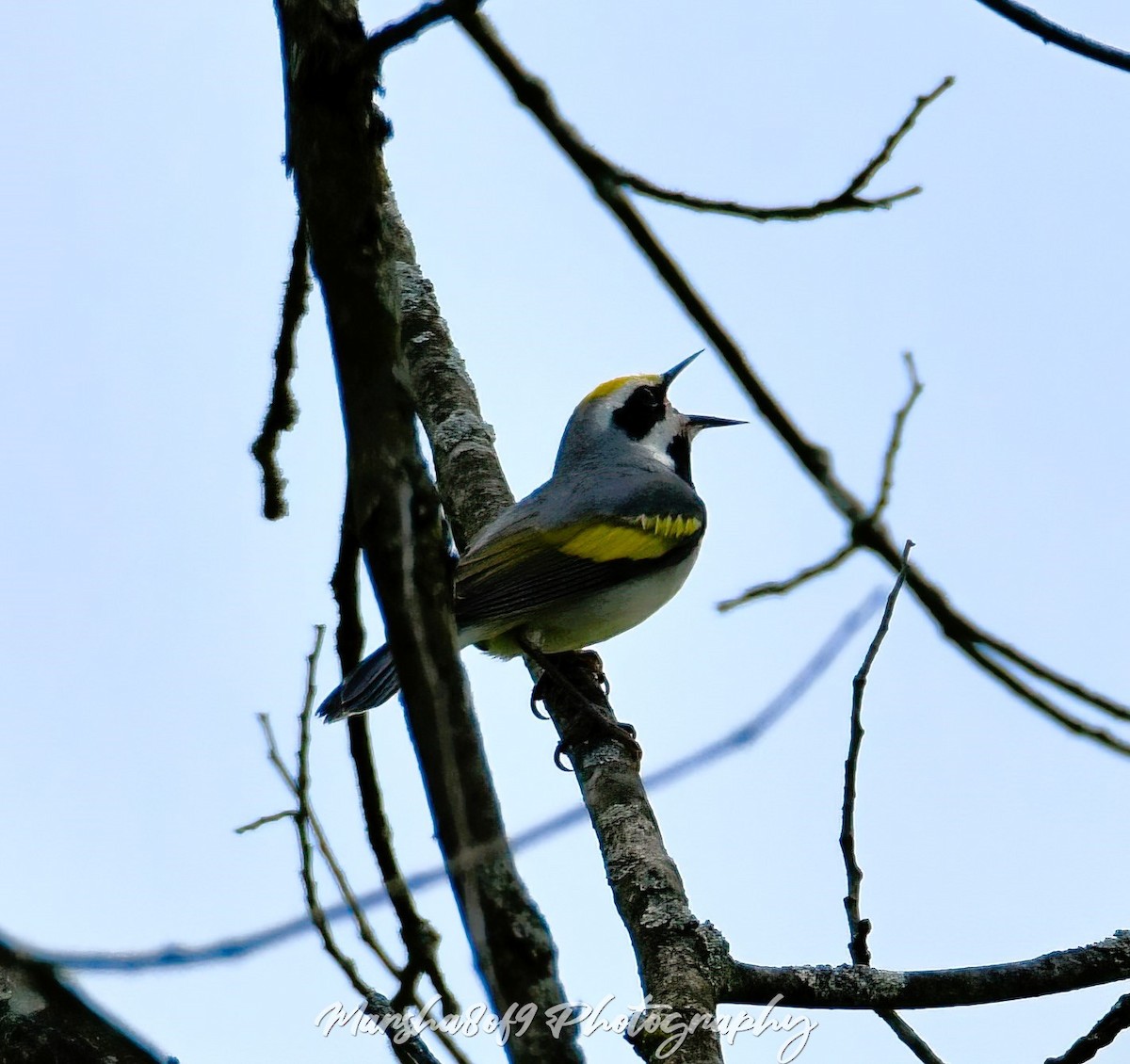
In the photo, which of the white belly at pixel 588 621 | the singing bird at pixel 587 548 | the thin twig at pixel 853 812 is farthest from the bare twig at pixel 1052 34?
the white belly at pixel 588 621

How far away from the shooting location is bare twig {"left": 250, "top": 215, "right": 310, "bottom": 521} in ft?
13.2

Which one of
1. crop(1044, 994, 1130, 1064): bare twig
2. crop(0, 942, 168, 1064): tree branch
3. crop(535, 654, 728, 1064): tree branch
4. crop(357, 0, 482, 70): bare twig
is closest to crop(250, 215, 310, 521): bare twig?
crop(535, 654, 728, 1064): tree branch

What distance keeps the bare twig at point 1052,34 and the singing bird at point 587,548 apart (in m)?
3.14

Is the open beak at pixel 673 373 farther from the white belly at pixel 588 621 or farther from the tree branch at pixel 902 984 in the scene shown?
the tree branch at pixel 902 984

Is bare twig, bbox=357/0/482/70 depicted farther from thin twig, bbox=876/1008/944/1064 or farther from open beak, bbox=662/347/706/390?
open beak, bbox=662/347/706/390

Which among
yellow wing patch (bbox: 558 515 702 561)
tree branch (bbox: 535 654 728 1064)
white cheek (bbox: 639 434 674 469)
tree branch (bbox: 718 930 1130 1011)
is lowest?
tree branch (bbox: 718 930 1130 1011)

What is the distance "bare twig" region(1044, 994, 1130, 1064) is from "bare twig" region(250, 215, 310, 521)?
10.3 feet

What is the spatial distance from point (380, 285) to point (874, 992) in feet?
8.75

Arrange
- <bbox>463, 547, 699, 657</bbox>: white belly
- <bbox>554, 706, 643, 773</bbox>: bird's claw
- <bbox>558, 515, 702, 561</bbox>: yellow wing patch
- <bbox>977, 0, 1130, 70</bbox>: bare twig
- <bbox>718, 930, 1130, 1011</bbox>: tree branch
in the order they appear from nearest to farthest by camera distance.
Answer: <bbox>977, 0, 1130, 70</bbox>: bare twig
<bbox>718, 930, 1130, 1011</bbox>: tree branch
<bbox>554, 706, 643, 773</bbox>: bird's claw
<bbox>463, 547, 699, 657</bbox>: white belly
<bbox>558, 515, 702, 561</bbox>: yellow wing patch

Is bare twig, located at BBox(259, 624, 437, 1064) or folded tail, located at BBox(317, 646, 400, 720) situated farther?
folded tail, located at BBox(317, 646, 400, 720)

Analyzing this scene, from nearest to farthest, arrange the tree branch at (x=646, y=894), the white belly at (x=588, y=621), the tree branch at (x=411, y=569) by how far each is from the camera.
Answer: the tree branch at (x=411, y=569)
the tree branch at (x=646, y=894)
the white belly at (x=588, y=621)

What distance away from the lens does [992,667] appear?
8.18 feet

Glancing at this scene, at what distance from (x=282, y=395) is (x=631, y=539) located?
7.36ft

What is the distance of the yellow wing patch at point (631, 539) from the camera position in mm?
6012
